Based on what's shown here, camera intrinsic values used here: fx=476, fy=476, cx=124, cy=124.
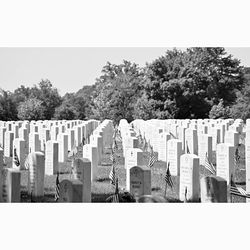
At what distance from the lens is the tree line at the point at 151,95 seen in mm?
15883

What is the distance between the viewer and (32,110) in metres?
19.0

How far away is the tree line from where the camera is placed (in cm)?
1588

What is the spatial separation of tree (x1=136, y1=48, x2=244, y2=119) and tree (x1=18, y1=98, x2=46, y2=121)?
5.91 meters

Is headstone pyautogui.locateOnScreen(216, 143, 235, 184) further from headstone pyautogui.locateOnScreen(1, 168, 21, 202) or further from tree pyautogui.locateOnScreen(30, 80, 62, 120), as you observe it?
tree pyautogui.locateOnScreen(30, 80, 62, 120)

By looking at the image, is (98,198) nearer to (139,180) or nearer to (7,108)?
(139,180)

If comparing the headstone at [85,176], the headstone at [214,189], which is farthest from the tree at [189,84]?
the headstone at [214,189]

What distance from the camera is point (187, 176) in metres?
9.76

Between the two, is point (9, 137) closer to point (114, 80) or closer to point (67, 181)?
point (114, 80)

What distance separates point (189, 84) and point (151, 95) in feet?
8.64

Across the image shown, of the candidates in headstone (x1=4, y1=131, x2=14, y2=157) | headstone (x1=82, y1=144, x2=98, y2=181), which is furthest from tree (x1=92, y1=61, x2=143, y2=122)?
headstone (x1=4, y1=131, x2=14, y2=157)

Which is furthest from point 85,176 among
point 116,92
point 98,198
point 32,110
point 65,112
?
point 32,110

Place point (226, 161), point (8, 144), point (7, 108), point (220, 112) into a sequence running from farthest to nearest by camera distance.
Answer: point (220, 112) < point (7, 108) < point (8, 144) < point (226, 161)

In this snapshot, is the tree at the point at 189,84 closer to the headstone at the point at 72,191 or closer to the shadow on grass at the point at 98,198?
the shadow on grass at the point at 98,198

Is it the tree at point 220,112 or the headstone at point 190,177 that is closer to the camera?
the headstone at point 190,177
